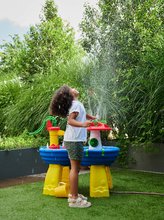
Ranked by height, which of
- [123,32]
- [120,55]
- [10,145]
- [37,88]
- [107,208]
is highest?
[123,32]

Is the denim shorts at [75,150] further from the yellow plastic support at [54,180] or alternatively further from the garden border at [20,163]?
the garden border at [20,163]

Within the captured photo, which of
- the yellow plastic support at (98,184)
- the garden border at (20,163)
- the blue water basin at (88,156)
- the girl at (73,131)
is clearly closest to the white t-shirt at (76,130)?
the girl at (73,131)

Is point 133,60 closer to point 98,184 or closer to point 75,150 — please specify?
point 98,184

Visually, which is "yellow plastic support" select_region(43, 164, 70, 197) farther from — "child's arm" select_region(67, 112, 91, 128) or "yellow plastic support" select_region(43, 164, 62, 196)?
"child's arm" select_region(67, 112, 91, 128)

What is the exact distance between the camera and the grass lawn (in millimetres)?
3143

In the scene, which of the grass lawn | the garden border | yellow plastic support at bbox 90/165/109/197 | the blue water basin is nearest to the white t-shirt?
the blue water basin

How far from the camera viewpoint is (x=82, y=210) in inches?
132

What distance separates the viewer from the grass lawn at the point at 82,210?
3143 millimetres

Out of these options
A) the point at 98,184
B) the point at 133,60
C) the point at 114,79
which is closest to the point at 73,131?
the point at 98,184

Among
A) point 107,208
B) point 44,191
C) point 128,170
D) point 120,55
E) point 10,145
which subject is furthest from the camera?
point 120,55

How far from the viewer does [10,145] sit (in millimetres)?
5457

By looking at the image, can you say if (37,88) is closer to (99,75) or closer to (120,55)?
(99,75)


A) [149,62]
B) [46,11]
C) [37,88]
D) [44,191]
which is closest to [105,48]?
[37,88]

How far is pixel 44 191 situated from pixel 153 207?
124 centimetres
